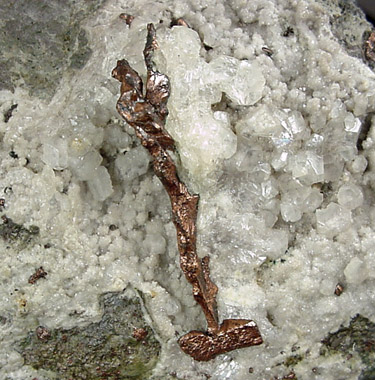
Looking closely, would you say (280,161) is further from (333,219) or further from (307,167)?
(333,219)

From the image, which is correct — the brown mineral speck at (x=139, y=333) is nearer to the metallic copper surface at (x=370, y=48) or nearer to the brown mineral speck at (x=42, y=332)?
the brown mineral speck at (x=42, y=332)

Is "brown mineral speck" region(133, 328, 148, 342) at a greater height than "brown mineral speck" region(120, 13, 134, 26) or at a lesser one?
lesser

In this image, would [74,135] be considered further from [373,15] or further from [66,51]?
[373,15]

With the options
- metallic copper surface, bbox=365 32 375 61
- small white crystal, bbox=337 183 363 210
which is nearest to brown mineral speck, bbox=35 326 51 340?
small white crystal, bbox=337 183 363 210

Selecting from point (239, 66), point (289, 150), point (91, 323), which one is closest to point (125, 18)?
point (239, 66)

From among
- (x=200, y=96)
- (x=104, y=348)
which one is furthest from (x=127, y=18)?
(x=104, y=348)

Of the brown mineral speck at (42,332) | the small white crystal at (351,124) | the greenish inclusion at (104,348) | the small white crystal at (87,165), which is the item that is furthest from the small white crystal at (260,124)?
the brown mineral speck at (42,332)

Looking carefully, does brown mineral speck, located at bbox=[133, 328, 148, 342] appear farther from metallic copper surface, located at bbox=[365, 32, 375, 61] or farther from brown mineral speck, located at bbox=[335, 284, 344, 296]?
metallic copper surface, located at bbox=[365, 32, 375, 61]
